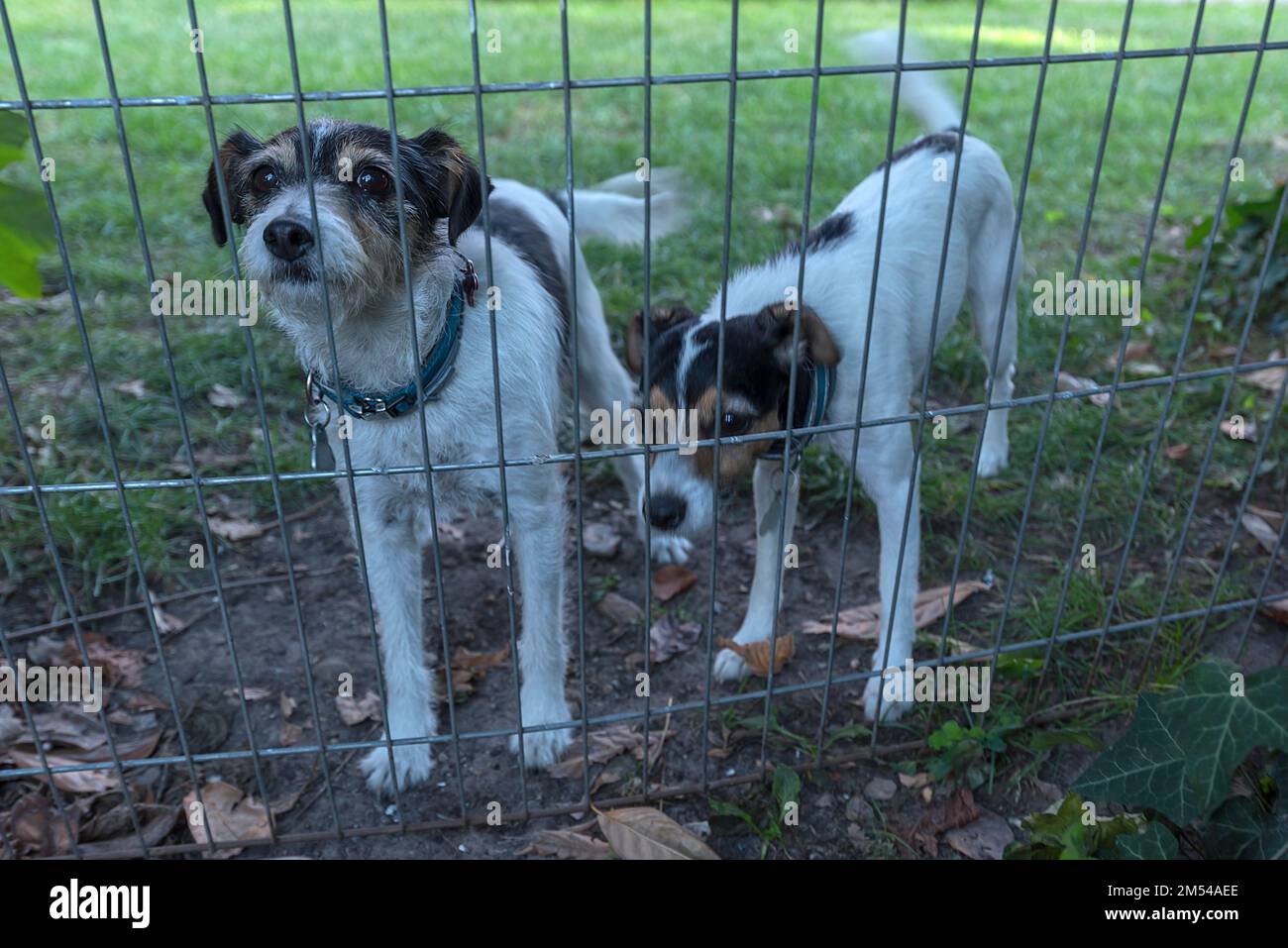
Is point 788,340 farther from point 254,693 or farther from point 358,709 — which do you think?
point 254,693

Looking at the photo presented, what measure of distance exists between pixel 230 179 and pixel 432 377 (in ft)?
2.42

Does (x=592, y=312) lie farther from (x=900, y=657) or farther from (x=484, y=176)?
(x=484, y=176)

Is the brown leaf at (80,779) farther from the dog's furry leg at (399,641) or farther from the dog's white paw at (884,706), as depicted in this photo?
the dog's white paw at (884,706)

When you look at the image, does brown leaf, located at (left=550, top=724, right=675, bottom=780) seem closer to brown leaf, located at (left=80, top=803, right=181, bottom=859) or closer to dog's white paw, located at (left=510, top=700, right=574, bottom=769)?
dog's white paw, located at (left=510, top=700, right=574, bottom=769)

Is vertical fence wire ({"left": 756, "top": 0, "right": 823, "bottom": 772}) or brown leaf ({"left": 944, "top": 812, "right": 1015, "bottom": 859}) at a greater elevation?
vertical fence wire ({"left": 756, "top": 0, "right": 823, "bottom": 772})

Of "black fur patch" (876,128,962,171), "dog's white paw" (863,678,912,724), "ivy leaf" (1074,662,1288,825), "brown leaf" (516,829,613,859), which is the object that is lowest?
"brown leaf" (516,829,613,859)

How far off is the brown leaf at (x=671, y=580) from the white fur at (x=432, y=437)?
0.72 meters

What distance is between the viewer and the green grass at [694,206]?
3.82 meters

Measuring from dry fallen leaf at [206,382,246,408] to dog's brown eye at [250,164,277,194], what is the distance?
7.21ft

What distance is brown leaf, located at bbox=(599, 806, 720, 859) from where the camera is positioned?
2506 mm

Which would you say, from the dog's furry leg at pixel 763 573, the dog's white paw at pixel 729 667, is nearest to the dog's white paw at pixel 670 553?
the dog's furry leg at pixel 763 573

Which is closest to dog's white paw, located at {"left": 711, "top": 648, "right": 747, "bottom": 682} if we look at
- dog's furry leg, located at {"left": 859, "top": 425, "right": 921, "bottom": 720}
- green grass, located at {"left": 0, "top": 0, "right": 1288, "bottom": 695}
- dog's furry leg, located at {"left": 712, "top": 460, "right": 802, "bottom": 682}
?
dog's furry leg, located at {"left": 712, "top": 460, "right": 802, "bottom": 682}
